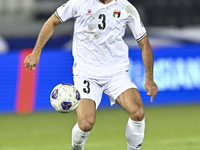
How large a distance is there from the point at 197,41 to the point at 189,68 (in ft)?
12.3

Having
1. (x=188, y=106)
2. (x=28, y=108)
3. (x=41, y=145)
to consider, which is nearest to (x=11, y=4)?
(x=28, y=108)

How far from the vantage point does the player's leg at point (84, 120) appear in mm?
5250


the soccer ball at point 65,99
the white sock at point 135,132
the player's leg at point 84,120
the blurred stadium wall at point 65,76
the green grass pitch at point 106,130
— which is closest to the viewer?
the soccer ball at point 65,99

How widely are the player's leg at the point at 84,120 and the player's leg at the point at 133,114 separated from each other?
381 millimetres

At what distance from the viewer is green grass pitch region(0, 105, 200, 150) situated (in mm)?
7137

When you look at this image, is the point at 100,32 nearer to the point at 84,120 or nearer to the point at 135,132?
the point at 84,120

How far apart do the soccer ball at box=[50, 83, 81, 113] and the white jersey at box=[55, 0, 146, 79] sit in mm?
487

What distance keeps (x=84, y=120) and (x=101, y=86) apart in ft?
1.99

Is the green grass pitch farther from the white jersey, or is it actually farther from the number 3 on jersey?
the number 3 on jersey

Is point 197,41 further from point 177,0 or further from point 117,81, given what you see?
point 117,81

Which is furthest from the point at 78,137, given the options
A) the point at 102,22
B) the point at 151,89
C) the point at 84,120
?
the point at 102,22

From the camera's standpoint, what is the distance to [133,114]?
5289mm

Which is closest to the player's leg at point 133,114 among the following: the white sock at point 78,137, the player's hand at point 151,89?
the player's hand at point 151,89

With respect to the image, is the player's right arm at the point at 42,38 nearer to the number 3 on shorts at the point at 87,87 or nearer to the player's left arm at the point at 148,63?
the number 3 on shorts at the point at 87,87
